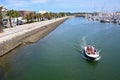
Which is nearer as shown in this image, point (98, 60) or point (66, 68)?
point (66, 68)

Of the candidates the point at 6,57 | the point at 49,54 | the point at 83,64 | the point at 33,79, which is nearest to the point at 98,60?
the point at 83,64

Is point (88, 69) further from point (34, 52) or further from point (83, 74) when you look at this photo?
point (34, 52)

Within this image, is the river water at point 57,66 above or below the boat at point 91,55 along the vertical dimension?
below

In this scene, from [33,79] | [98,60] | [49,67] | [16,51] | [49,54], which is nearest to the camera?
[33,79]

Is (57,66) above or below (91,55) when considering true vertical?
below

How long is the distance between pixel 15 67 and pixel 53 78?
8.21 meters

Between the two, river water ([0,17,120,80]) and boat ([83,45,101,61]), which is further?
boat ([83,45,101,61])

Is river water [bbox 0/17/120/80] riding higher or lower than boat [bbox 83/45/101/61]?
lower

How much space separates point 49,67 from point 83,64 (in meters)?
5.30

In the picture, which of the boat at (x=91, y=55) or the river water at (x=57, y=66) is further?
the boat at (x=91, y=55)

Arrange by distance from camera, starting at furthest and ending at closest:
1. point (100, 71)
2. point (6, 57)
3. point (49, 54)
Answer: point (49, 54) < point (6, 57) < point (100, 71)

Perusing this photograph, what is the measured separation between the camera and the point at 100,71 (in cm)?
3372

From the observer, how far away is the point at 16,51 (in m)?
49.4

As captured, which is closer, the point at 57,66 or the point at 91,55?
the point at 57,66
